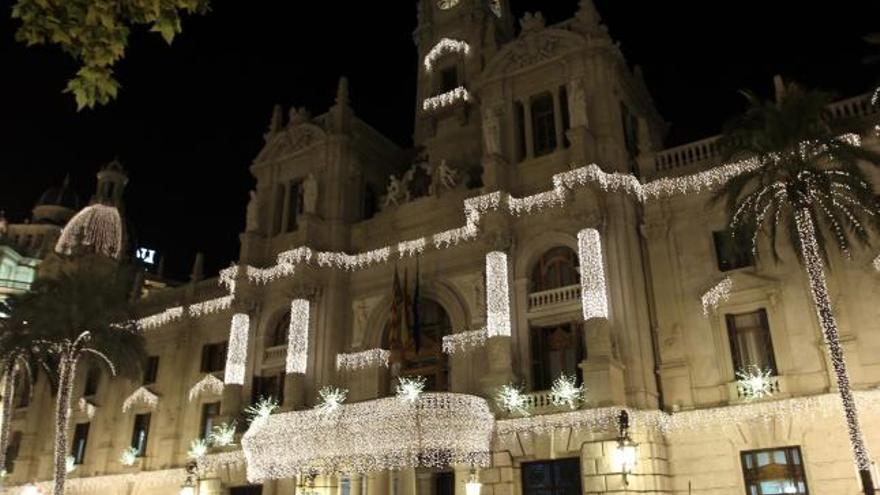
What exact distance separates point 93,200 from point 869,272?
5462 cm

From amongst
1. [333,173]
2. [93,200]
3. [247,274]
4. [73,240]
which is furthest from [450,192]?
[93,200]

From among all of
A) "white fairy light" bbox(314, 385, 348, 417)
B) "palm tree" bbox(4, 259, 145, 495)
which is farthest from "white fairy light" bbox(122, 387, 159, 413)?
"white fairy light" bbox(314, 385, 348, 417)

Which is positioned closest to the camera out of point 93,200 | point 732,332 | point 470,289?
point 732,332

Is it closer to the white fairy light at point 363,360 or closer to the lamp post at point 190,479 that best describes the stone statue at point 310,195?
the white fairy light at point 363,360

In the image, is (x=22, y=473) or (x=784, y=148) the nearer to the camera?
(x=784, y=148)

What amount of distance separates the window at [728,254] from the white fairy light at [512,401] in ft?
28.1

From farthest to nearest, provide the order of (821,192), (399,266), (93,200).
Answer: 1. (93,200)
2. (399,266)
3. (821,192)

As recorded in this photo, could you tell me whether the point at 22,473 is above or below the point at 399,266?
below

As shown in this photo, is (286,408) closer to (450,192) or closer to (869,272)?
(450,192)

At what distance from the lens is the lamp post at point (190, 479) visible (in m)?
33.1

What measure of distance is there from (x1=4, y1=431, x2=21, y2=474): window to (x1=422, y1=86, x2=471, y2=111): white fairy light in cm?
3151

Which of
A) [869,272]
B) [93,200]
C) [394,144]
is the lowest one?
[869,272]

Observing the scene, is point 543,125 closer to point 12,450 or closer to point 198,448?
point 198,448

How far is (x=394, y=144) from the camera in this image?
135ft
